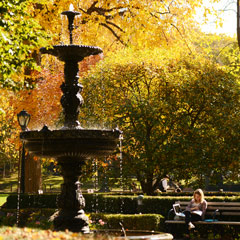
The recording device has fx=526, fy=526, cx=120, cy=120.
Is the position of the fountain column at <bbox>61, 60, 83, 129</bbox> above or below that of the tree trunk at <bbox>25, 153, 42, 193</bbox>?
above

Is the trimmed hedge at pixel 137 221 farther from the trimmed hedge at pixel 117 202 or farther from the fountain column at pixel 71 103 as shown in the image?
the fountain column at pixel 71 103

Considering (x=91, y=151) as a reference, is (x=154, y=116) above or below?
above

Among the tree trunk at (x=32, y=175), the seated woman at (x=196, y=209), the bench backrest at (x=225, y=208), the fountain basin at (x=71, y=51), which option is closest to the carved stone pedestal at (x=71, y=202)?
the fountain basin at (x=71, y=51)

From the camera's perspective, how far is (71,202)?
371 inches

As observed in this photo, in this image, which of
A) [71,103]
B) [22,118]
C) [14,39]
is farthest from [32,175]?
[71,103]

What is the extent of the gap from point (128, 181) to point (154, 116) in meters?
2.52

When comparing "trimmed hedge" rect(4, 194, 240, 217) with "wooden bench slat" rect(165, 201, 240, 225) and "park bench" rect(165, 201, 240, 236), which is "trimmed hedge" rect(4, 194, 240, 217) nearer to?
"park bench" rect(165, 201, 240, 236)

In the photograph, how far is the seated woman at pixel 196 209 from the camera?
40.5 ft

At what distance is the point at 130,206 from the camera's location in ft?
54.0

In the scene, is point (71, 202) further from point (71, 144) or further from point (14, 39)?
point (14, 39)

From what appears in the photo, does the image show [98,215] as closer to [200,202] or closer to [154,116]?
[200,202]

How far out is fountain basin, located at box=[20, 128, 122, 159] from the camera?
8.77 m

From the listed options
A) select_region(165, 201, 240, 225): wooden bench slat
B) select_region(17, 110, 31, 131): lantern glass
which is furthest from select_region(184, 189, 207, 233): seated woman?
select_region(17, 110, 31, 131): lantern glass

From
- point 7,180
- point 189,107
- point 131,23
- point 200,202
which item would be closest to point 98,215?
point 200,202
